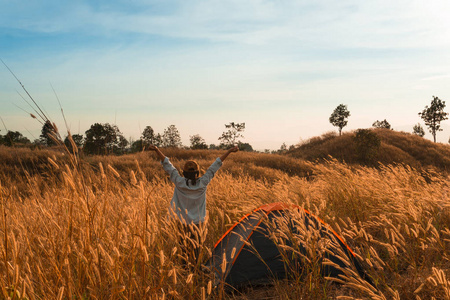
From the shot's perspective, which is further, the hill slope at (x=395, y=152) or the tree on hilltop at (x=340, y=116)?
the tree on hilltop at (x=340, y=116)

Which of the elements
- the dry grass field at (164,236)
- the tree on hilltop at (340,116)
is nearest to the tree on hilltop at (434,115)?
the tree on hilltop at (340,116)

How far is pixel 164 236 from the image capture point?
442 centimetres

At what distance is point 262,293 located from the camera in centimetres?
364

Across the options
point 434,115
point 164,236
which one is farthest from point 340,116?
point 164,236

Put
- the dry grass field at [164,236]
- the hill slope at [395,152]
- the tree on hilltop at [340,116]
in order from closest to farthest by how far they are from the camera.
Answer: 1. the dry grass field at [164,236]
2. the hill slope at [395,152]
3. the tree on hilltop at [340,116]

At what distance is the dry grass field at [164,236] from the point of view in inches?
79.2

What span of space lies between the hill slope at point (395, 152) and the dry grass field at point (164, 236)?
2084 centimetres

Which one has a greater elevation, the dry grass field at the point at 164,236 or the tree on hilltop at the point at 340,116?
the tree on hilltop at the point at 340,116

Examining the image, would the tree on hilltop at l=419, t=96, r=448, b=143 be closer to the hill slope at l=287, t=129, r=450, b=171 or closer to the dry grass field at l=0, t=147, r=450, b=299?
the hill slope at l=287, t=129, r=450, b=171

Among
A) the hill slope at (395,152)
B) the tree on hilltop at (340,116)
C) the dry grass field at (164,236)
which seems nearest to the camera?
the dry grass field at (164,236)

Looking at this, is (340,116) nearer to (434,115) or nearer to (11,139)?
(434,115)

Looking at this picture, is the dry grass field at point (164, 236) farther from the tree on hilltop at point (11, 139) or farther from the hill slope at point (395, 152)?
the hill slope at point (395, 152)

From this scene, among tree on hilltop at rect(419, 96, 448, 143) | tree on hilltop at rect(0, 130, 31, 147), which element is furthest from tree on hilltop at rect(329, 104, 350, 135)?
tree on hilltop at rect(0, 130, 31, 147)

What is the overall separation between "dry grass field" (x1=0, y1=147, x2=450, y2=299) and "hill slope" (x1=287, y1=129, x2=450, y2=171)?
2084 cm
